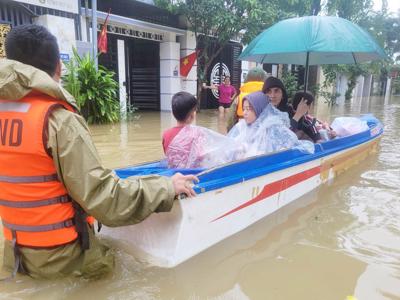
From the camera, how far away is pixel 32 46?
176cm

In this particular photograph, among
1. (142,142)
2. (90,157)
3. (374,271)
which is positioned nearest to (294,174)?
(374,271)

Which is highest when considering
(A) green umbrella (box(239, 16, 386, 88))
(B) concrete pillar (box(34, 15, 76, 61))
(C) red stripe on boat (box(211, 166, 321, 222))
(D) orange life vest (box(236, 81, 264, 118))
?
(B) concrete pillar (box(34, 15, 76, 61))

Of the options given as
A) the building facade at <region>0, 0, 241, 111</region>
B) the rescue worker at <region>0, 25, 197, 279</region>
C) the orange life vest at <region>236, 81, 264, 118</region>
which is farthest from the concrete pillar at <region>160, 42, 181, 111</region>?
the rescue worker at <region>0, 25, 197, 279</region>

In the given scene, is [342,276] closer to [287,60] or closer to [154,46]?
[287,60]

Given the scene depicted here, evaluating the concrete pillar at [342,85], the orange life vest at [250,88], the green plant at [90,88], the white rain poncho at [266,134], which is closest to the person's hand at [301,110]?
the orange life vest at [250,88]

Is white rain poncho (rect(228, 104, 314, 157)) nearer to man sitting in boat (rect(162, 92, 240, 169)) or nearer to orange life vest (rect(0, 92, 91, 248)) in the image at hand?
man sitting in boat (rect(162, 92, 240, 169))

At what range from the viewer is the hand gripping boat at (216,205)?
2.36 metres

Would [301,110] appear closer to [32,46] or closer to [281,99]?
[281,99]

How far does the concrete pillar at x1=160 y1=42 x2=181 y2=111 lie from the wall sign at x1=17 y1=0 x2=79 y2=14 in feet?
13.2

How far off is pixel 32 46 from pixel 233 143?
1771 mm

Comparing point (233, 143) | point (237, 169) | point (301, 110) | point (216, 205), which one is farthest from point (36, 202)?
point (301, 110)

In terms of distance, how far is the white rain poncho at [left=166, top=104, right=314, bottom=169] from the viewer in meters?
2.75

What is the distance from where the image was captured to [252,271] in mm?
2627

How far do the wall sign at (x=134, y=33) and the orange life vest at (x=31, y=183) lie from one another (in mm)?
8818
